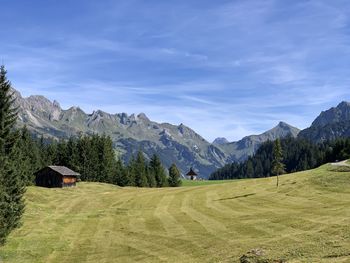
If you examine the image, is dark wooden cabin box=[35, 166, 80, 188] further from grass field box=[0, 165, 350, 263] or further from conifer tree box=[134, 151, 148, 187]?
conifer tree box=[134, 151, 148, 187]

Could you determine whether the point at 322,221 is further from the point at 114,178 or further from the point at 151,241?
the point at 114,178

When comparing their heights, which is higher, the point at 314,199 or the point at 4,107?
the point at 4,107

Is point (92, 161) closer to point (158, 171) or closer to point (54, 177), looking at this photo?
point (54, 177)

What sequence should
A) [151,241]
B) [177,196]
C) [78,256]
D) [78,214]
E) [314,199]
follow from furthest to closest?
1. [177,196]
2. [78,214]
3. [314,199]
4. [151,241]
5. [78,256]

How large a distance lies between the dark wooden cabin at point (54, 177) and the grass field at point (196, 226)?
832 inches

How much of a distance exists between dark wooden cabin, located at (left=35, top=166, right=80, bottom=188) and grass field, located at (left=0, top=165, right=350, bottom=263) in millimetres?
21123

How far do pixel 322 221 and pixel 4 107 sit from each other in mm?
36385

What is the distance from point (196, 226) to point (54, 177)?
243 feet

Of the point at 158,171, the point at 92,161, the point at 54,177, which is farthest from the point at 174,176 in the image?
the point at 54,177

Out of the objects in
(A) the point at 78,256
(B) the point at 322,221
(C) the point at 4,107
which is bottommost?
(A) the point at 78,256

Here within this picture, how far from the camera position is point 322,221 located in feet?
149

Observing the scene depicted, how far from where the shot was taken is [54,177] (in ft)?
395

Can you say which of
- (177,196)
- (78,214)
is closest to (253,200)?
(177,196)

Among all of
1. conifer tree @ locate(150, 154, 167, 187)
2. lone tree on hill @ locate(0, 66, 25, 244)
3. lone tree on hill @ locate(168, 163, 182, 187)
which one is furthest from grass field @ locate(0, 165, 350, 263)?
lone tree on hill @ locate(168, 163, 182, 187)
